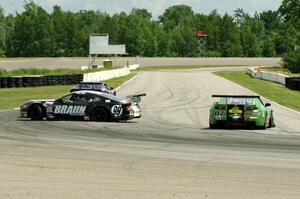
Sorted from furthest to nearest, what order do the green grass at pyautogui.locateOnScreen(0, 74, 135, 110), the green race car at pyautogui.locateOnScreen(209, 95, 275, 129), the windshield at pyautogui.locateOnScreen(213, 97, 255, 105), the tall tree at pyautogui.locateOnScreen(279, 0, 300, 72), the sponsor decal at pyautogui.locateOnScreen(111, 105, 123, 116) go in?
the tall tree at pyautogui.locateOnScreen(279, 0, 300, 72) < the green grass at pyautogui.locateOnScreen(0, 74, 135, 110) < the sponsor decal at pyautogui.locateOnScreen(111, 105, 123, 116) < the windshield at pyautogui.locateOnScreen(213, 97, 255, 105) < the green race car at pyautogui.locateOnScreen(209, 95, 275, 129)

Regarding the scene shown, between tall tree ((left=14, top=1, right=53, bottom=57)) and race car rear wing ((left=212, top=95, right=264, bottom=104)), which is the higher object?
tall tree ((left=14, top=1, right=53, bottom=57))

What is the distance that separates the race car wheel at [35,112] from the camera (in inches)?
959

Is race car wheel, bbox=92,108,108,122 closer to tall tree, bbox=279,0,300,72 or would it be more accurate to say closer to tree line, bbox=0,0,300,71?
tall tree, bbox=279,0,300,72

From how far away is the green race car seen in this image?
2155 centimetres

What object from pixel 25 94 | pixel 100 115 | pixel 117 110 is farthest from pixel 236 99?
pixel 25 94

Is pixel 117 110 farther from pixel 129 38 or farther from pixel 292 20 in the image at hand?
pixel 129 38

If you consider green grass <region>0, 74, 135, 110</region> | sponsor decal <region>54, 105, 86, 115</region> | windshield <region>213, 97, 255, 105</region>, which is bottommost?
green grass <region>0, 74, 135, 110</region>

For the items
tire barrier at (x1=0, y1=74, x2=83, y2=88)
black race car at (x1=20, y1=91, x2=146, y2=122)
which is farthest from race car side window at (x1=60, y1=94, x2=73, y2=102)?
tire barrier at (x1=0, y1=74, x2=83, y2=88)

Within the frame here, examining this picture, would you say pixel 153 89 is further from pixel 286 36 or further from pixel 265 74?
pixel 286 36

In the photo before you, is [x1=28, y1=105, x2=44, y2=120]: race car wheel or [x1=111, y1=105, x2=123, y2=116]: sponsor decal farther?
[x1=28, y1=105, x2=44, y2=120]: race car wheel

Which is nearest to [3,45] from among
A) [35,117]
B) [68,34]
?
[68,34]

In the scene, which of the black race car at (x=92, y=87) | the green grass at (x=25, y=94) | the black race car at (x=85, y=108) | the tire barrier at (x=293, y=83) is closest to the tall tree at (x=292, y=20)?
the tire barrier at (x=293, y=83)

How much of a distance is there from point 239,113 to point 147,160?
8.49 m

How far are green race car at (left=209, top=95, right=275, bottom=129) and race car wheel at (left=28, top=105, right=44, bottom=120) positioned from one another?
6543mm
